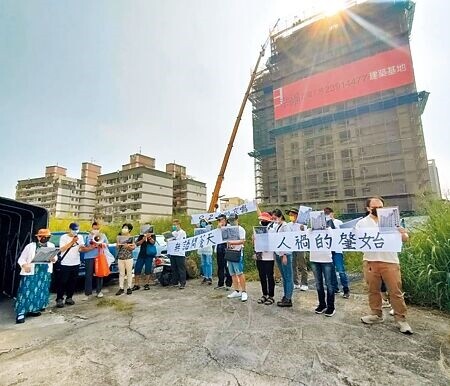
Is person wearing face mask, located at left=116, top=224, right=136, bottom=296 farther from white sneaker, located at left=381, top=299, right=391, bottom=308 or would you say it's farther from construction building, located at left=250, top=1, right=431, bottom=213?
construction building, located at left=250, top=1, right=431, bottom=213

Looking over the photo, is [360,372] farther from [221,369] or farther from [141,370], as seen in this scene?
[141,370]

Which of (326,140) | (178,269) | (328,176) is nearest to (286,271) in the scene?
(178,269)

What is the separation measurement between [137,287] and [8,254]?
3117mm

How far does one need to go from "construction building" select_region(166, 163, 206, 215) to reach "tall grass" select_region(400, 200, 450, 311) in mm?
54529

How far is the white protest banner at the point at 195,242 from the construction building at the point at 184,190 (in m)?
52.4

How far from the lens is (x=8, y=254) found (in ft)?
20.7

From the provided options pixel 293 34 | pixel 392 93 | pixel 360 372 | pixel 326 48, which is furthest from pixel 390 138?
pixel 360 372

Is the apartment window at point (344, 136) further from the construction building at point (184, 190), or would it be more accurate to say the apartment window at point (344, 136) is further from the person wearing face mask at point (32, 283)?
the construction building at point (184, 190)

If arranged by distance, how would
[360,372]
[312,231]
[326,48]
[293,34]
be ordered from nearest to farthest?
[360,372] → [312,231] → [326,48] → [293,34]

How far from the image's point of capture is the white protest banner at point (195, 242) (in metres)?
5.46

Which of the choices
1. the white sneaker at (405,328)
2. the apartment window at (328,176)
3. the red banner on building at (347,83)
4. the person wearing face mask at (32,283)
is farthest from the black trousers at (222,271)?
the red banner on building at (347,83)

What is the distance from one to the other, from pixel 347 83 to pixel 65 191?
188 ft

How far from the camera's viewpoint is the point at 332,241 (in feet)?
13.5

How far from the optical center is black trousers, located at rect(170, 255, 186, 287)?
6.71 meters
